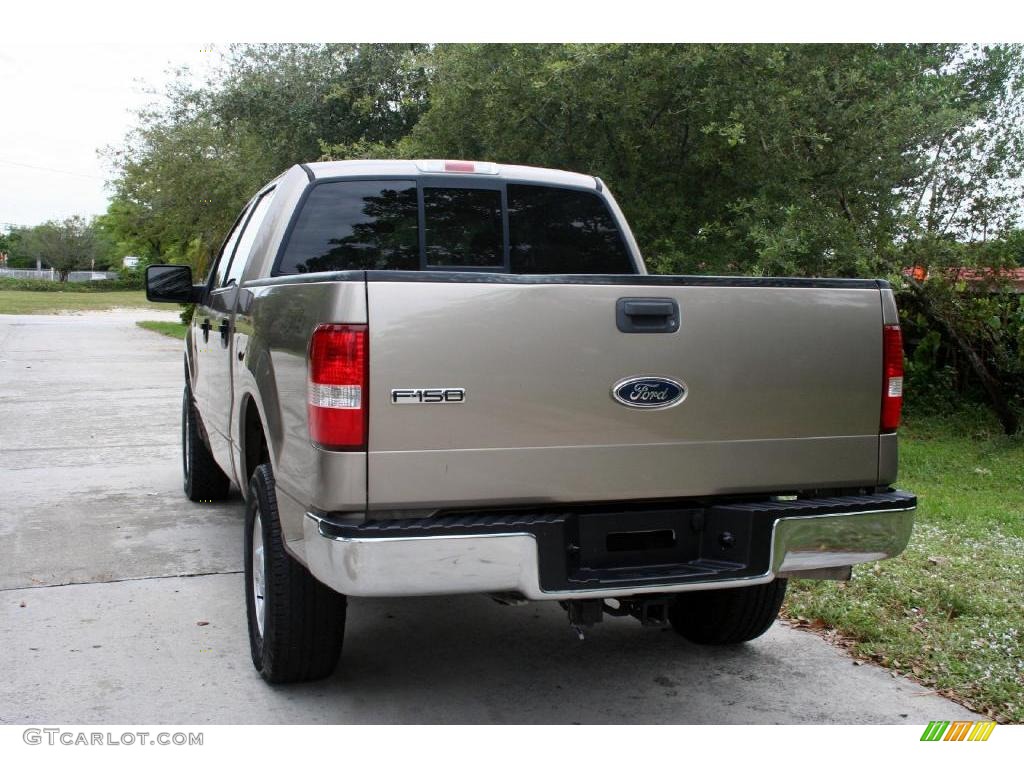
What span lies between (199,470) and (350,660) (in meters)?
3.39

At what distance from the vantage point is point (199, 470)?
754 centimetres

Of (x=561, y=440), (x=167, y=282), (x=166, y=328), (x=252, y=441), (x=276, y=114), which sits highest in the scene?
(x=276, y=114)

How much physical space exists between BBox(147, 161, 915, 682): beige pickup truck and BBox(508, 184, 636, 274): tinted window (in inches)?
60.2

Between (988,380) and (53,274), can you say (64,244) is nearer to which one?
(53,274)

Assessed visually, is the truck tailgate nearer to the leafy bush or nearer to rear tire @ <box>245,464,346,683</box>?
rear tire @ <box>245,464,346,683</box>

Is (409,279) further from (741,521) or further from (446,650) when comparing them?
(446,650)

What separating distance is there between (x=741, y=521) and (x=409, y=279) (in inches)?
54.0

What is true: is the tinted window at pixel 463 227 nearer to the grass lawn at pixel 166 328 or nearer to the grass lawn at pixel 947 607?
the grass lawn at pixel 947 607

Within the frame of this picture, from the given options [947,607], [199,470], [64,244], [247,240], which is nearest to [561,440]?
[947,607]

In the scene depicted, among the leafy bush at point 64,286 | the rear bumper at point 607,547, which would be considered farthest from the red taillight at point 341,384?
the leafy bush at point 64,286

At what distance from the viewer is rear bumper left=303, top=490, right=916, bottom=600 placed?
3309 mm

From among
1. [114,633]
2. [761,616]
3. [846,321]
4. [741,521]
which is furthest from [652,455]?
[114,633]

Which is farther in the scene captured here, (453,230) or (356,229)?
(453,230)

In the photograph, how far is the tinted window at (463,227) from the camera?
17.0 feet
